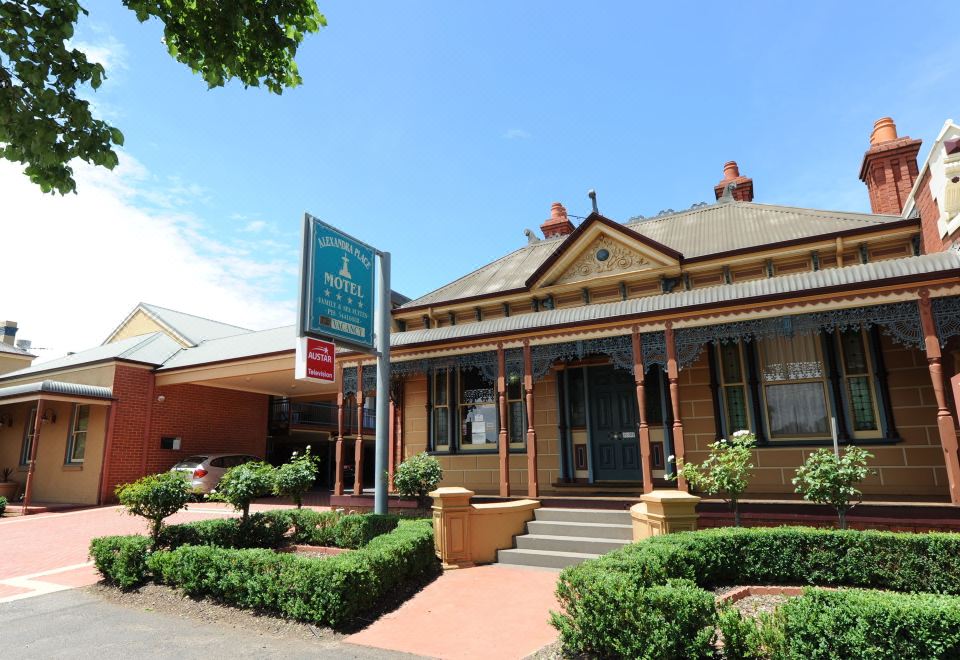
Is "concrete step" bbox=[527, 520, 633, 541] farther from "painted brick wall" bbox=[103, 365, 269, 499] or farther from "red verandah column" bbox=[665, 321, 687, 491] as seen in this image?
"painted brick wall" bbox=[103, 365, 269, 499]

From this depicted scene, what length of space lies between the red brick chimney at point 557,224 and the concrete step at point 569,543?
1096cm

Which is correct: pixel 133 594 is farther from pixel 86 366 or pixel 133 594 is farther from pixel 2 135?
pixel 86 366

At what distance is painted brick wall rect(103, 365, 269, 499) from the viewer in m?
17.7

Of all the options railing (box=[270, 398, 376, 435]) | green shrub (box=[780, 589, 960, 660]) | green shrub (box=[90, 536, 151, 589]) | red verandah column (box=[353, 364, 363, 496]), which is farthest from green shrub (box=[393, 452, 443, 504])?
railing (box=[270, 398, 376, 435])

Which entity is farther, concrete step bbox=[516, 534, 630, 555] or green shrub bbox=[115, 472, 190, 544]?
green shrub bbox=[115, 472, 190, 544]

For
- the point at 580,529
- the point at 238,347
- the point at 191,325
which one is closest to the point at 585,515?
the point at 580,529

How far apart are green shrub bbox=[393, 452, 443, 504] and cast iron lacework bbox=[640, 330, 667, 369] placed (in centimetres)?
441

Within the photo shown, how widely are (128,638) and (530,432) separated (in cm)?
678

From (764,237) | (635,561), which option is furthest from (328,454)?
(635,561)

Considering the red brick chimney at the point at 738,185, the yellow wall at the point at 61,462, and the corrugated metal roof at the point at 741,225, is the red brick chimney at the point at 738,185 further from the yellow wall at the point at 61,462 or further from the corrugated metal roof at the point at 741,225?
the yellow wall at the point at 61,462

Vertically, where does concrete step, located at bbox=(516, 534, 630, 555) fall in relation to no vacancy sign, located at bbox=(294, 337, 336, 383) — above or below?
below

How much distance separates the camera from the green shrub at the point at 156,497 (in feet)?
28.1

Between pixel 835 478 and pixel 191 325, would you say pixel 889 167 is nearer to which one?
pixel 835 478

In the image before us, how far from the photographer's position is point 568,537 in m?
9.03
